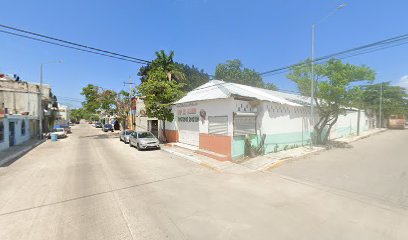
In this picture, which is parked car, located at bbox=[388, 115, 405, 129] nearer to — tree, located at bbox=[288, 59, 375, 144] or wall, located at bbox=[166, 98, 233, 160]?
tree, located at bbox=[288, 59, 375, 144]

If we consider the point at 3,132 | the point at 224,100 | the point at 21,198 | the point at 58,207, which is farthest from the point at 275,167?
the point at 3,132

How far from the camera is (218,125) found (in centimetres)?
1400

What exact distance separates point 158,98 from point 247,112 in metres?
8.93

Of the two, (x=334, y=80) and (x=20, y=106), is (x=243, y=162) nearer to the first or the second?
(x=334, y=80)

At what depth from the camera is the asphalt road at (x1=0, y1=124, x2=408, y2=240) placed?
4641 mm

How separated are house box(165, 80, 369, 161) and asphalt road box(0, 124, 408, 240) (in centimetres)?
322

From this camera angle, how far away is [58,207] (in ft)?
19.1

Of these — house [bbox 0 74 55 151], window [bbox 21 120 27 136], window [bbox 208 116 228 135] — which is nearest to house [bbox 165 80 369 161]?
window [bbox 208 116 228 135]

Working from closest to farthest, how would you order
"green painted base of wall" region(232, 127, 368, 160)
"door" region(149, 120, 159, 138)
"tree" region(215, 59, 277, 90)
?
"green painted base of wall" region(232, 127, 368, 160), "door" region(149, 120, 159, 138), "tree" region(215, 59, 277, 90)

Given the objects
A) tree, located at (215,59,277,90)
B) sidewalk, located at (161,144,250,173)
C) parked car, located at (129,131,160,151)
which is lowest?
sidewalk, located at (161,144,250,173)

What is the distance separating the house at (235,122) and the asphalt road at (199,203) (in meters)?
Answer: 3.22

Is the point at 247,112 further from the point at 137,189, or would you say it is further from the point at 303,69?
the point at 137,189

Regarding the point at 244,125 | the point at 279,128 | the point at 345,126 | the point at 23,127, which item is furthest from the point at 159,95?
the point at 345,126

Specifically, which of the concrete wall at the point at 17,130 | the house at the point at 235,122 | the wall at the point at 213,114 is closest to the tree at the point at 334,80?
the house at the point at 235,122
